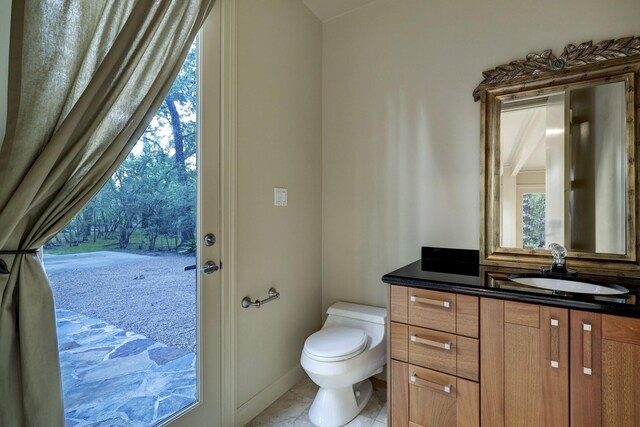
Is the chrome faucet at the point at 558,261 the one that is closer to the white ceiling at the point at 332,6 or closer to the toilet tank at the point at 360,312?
the toilet tank at the point at 360,312

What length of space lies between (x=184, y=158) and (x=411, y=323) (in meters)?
1.34

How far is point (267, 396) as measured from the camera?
183cm

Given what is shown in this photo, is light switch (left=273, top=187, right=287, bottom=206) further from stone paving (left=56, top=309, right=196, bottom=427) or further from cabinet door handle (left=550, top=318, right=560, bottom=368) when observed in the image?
cabinet door handle (left=550, top=318, right=560, bottom=368)

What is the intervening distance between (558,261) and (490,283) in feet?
1.52

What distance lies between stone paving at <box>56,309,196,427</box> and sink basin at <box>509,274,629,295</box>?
1678mm

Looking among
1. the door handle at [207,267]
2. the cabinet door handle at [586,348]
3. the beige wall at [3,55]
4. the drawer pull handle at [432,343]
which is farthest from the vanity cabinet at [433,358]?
the beige wall at [3,55]

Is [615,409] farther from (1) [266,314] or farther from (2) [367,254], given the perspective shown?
(1) [266,314]

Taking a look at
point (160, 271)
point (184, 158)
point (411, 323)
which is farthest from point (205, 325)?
point (411, 323)

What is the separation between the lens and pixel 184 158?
1.38 metres

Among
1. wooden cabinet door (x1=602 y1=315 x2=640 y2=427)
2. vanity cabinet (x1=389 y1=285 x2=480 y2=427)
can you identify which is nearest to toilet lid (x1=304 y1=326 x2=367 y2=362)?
vanity cabinet (x1=389 y1=285 x2=480 y2=427)

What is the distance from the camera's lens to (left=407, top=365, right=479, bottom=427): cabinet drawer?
1.27 meters

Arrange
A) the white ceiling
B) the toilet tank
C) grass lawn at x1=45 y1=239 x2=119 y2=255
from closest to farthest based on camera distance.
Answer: grass lawn at x1=45 y1=239 x2=119 y2=255 < the toilet tank < the white ceiling

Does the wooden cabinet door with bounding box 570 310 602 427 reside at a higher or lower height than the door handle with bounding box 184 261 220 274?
lower

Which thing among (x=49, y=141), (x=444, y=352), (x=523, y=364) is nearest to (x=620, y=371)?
Answer: (x=523, y=364)
